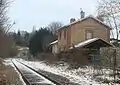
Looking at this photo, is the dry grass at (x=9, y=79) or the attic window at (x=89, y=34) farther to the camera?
the attic window at (x=89, y=34)

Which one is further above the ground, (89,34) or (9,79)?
(89,34)

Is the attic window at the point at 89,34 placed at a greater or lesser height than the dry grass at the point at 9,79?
greater

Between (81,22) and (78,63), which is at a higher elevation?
(81,22)

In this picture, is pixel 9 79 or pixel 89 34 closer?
pixel 9 79

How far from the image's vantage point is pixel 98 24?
Result: 61906mm

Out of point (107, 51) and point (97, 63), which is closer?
point (107, 51)

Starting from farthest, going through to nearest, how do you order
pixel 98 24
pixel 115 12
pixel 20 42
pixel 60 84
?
pixel 20 42 → pixel 98 24 → pixel 115 12 → pixel 60 84

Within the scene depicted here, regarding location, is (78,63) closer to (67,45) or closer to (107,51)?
(107,51)

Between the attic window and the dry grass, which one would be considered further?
the attic window

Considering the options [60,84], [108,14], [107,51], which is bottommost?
[60,84]

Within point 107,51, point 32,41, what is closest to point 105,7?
point 107,51

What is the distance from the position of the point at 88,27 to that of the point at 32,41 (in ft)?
134

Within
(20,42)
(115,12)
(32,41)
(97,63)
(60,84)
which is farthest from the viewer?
(20,42)

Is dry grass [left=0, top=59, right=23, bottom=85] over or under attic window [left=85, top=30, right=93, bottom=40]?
under
